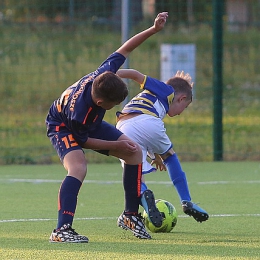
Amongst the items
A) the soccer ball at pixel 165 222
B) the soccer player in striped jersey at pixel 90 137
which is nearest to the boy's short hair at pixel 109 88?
the soccer player in striped jersey at pixel 90 137

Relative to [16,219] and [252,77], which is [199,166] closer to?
[16,219]

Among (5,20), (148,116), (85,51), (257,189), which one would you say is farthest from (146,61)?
(148,116)

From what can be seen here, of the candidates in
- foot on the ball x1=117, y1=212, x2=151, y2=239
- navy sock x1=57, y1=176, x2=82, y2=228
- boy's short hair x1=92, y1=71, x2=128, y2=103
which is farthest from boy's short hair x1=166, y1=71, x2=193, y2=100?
navy sock x1=57, y1=176, x2=82, y2=228

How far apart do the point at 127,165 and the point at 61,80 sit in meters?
9.00

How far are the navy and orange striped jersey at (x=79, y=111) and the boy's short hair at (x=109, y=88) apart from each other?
13 cm

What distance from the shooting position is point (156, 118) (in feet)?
21.4

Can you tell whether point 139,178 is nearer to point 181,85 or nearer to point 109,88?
point 109,88

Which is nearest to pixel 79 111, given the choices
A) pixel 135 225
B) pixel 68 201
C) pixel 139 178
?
pixel 68 201

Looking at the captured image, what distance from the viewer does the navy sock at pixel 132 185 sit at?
5996 mm

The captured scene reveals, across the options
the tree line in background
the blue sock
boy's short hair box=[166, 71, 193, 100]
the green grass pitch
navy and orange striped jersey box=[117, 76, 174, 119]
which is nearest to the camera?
the green grass pitch

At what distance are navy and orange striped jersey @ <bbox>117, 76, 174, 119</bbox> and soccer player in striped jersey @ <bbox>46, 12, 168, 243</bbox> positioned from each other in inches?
21.3

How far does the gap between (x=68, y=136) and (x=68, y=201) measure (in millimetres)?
483

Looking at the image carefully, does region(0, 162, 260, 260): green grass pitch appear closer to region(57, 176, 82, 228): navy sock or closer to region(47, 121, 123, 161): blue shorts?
region(57, 176, 82, 228): navy sock

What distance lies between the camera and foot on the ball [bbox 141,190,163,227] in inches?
233
